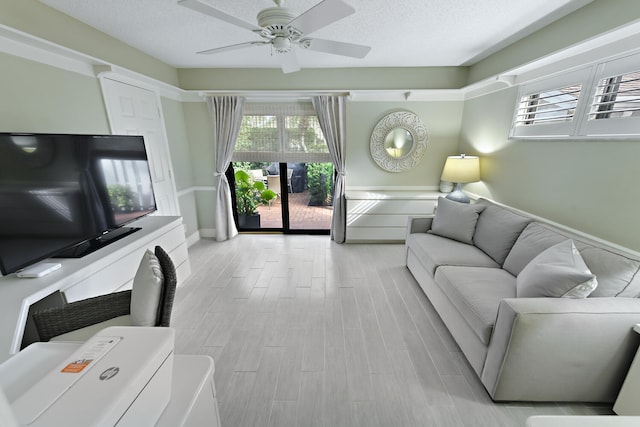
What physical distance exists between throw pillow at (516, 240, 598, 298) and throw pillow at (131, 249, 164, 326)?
216 cm

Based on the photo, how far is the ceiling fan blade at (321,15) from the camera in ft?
4.05

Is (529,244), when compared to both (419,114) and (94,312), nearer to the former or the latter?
(419,114)

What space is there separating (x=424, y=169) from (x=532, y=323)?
9.52 feet

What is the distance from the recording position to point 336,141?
12.2 ft

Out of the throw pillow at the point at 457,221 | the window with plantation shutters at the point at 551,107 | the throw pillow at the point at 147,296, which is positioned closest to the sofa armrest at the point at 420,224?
the throw pillow at the point at 457,221

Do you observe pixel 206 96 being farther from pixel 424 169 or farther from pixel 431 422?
pixel 431 422

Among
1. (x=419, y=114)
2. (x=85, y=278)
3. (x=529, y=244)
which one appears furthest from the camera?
(x=419, y=114)

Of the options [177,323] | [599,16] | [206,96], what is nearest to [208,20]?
[206,96]

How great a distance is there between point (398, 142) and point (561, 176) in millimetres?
2024

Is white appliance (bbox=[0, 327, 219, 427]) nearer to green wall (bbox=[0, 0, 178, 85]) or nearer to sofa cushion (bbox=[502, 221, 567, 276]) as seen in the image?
green wall (bbox=[0, 0, 178, 85])

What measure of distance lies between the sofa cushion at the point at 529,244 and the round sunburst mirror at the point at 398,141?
1.96m

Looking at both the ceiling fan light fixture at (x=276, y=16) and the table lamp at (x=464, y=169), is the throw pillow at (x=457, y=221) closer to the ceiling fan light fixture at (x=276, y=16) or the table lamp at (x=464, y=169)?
the table lamp at (x=464, y=169)

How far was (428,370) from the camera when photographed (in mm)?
1751

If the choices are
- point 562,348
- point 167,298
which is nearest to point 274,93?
point 167,298
